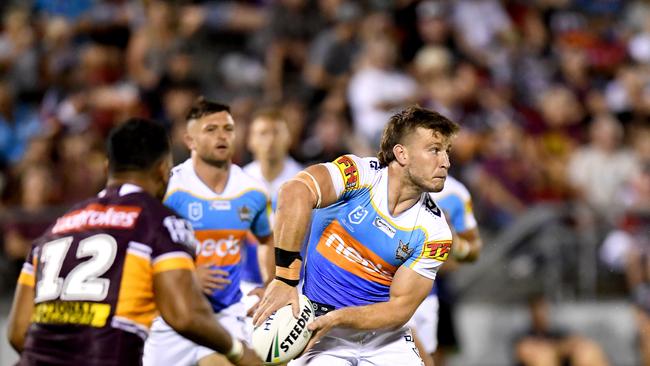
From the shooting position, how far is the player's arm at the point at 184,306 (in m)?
4.87

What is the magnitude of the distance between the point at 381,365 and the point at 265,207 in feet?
5.85

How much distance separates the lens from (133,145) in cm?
518

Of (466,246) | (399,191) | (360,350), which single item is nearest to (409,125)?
(399,191)

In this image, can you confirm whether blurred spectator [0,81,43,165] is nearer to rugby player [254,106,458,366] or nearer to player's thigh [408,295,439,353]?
player's thigh [408,295,439,353]

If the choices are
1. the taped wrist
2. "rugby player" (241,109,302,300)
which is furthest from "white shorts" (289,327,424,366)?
"rugby player" (241,109,302,300)

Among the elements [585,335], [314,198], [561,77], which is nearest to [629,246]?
[585,335]

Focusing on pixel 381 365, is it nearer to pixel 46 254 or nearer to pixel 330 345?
pixel 330 345

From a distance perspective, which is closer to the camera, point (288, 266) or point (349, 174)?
point (288, 266)

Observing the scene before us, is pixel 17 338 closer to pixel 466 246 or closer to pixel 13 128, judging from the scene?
pixel 466 246

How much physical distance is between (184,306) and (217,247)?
275 centimetres

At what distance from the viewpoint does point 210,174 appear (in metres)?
7.77

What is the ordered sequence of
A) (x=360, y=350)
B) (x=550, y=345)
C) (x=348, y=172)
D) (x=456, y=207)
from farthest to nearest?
(x=550, y=345) < (x=456, y=207) < (x=360, y=350) < (x=348, y=172)

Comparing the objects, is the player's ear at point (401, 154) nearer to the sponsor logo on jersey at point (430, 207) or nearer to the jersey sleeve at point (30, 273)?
the sponsor logo on jersey at point (430, 207)

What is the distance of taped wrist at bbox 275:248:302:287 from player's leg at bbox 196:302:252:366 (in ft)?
5.22
